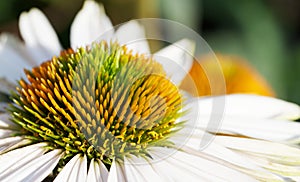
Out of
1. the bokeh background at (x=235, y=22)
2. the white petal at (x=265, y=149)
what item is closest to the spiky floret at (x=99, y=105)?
the white petal at (x=265, y=149)

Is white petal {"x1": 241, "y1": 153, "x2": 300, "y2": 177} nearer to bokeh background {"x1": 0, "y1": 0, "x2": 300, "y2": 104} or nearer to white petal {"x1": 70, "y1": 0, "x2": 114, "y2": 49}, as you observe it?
white petal {"x1": 70, "y1": 0, "x2": 114, "y2": 49}

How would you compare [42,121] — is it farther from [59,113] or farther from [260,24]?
[260,24]

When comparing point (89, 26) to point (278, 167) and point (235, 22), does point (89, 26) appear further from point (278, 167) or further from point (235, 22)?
point (235, 22)

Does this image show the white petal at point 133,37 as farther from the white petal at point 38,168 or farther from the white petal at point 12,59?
the white petal at point 38,168

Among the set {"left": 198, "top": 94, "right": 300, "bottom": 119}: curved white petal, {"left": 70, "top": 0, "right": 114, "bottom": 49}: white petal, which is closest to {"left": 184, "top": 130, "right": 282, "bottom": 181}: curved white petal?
{"left": 198, "top": 94, "right": 300, "bottom": 119}: curved white petal

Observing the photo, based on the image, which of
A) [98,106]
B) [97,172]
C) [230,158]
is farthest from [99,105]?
[230,158]

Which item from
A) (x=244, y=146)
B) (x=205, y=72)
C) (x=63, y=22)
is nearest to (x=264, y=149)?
(x=244, y=146)
